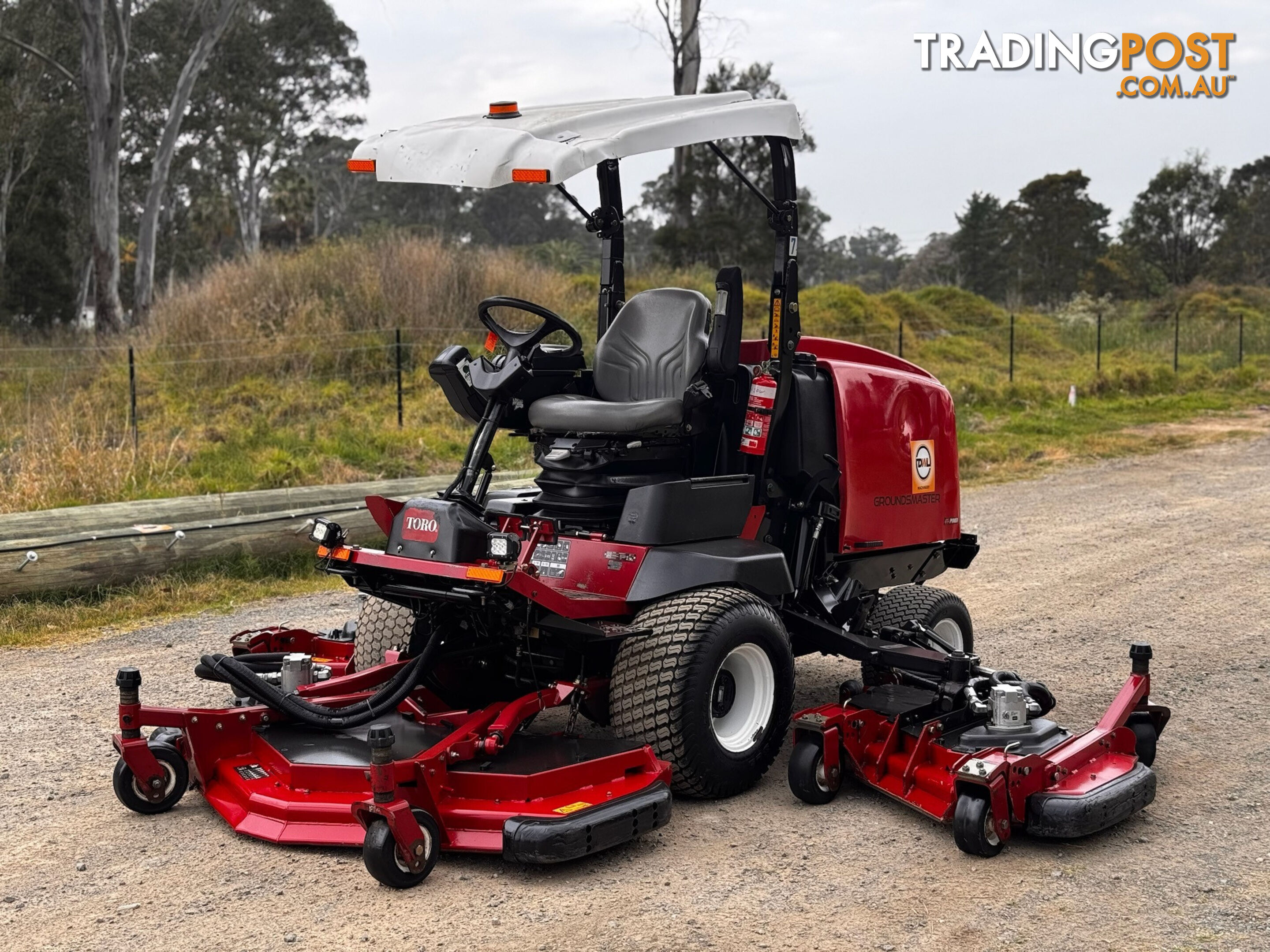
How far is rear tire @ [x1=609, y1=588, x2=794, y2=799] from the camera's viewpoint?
15.0 feet

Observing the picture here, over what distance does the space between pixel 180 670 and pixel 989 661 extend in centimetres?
410

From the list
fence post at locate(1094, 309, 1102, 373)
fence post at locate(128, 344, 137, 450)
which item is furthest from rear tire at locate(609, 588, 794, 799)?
fence post at locate(1094, 309, 1102, 373)

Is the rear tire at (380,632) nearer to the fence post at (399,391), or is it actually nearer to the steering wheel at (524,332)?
the steering wheel at (524,332)

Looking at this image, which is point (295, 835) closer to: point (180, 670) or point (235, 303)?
point (180, 670)

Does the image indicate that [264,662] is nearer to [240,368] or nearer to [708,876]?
[708,876]

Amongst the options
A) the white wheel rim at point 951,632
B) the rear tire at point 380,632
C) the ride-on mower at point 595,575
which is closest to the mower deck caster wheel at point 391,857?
the ride-on mower at point 595,575

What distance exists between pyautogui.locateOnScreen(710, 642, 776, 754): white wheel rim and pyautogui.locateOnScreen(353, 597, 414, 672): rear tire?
1.41m

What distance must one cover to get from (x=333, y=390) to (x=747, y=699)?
34.6 feet

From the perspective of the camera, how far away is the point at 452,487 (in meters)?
5.09

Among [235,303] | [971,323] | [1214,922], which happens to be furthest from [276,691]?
[971,323]

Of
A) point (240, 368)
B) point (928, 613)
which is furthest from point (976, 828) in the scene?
point (240, 368)

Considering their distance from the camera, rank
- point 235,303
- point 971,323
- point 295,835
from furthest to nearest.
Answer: point 971,323 → point 235,303 → point 295,835

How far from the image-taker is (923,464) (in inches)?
235

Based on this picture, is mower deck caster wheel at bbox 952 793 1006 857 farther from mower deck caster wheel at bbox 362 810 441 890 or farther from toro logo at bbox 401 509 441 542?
toro logo at bbox 401 509 441 542
